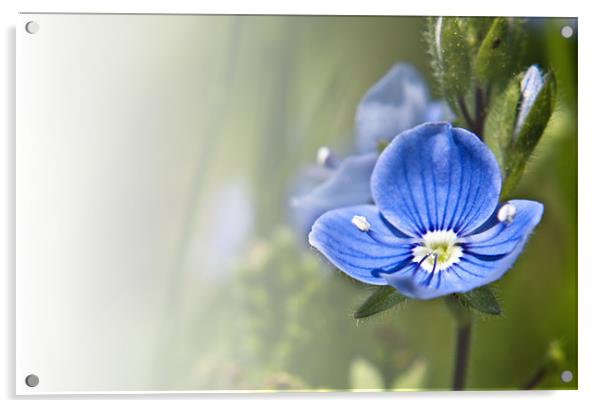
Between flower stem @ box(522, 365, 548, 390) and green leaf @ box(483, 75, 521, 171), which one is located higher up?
green leaf @ box(483, 75, 521, 171)

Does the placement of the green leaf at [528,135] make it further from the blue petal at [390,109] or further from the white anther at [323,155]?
the white anther at [323,155]

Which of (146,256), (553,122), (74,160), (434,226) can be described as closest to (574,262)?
(553,122)

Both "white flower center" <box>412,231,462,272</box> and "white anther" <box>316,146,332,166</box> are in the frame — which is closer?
"white flower center" <box>412,231,462,272</box>

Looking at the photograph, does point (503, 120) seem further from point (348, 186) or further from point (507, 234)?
point (348, 186)

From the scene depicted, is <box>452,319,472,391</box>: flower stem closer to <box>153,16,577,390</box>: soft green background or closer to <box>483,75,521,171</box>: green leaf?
<box>153,16,577,390</box>: soft green background

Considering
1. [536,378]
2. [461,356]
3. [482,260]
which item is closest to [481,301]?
[482,260]

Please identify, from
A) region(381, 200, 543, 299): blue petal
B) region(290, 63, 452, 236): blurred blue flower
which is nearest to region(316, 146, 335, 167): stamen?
region(290, 63, 452, 236): blurred blue flower

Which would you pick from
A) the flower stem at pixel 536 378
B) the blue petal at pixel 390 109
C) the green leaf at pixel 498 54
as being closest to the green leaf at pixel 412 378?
the flower stem at pixel 536 378
